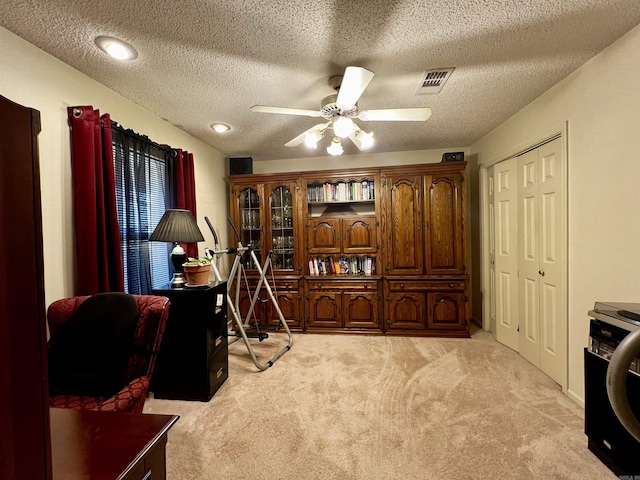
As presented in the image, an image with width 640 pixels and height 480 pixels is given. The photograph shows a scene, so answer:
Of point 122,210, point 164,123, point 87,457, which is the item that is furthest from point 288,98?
point 87,457

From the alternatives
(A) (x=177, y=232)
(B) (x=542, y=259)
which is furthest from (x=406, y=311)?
(A) (x=177, y=232)

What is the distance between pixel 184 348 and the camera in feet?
7.02

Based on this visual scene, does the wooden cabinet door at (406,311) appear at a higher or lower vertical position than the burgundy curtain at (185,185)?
lower

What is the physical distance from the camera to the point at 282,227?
12.3ft

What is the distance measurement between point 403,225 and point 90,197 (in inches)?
119

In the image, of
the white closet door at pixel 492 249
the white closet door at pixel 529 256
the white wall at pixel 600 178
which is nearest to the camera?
the white wall at pixel 600 178

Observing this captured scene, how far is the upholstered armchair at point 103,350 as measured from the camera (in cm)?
139

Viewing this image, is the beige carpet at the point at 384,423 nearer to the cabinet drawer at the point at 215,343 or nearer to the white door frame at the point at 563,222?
the cabinet drawer at the point at 215,343

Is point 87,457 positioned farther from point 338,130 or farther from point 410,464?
point 338,130

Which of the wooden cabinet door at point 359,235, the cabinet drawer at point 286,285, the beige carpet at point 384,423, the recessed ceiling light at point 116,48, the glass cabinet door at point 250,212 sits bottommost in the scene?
the beige carpet at point 384,423

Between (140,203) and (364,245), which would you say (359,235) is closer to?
(364,245)

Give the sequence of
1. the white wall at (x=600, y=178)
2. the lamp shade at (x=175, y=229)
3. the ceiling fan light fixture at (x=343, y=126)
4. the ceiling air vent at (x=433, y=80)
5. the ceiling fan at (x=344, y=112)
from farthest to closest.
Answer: the lamp shade at (x=175, y=229)
the ceiling air vent at (x=433, y=80)
the ceiling fan light fixture at (x=343, y=126)
the ceiling fan at (x=344, y=112)
the white wall at (x=600, y=178)

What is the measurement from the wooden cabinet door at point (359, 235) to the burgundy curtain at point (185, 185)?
177 centimetres

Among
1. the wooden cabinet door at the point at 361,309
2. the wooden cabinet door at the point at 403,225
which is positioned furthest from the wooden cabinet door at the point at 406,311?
the wooden cabinet door at the point at 403,225
